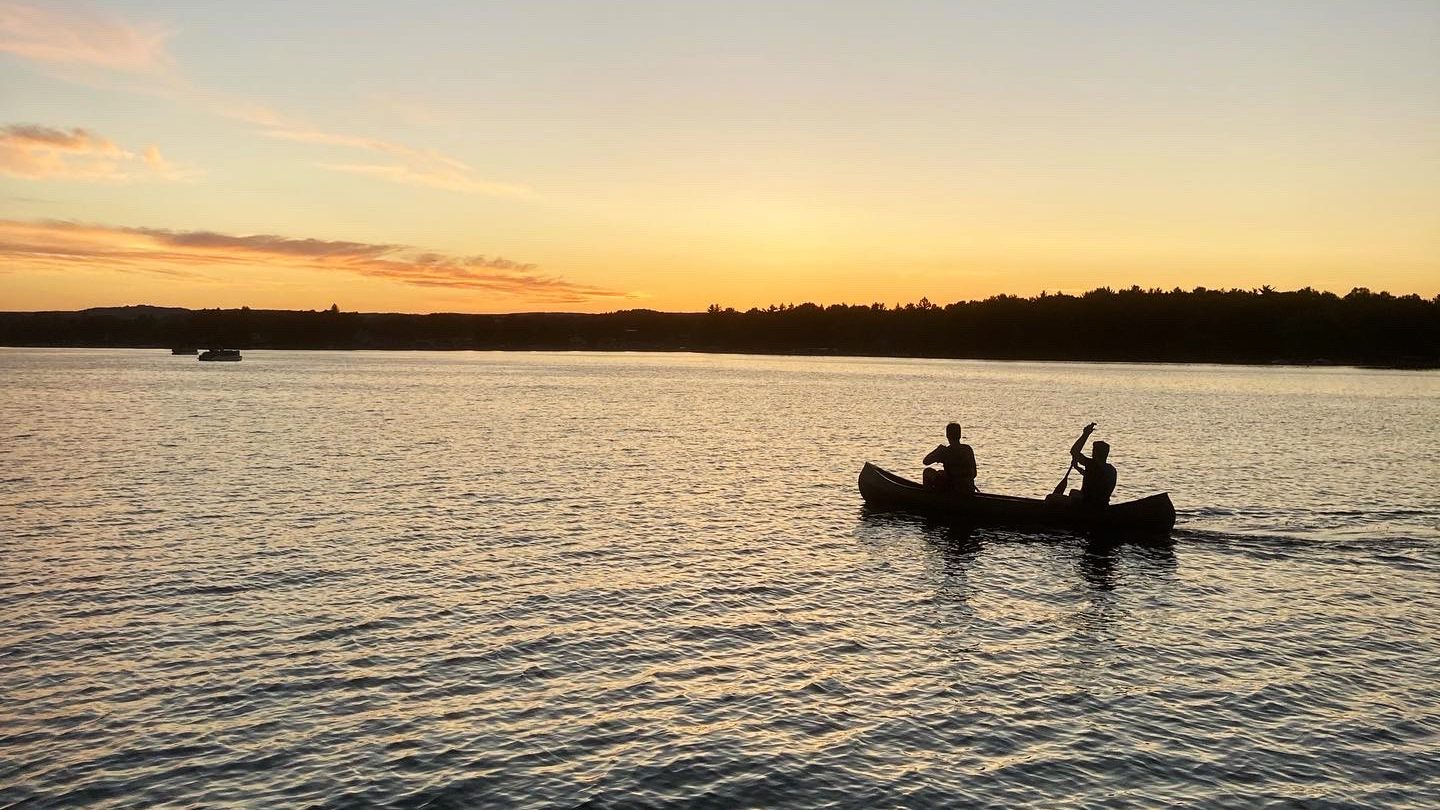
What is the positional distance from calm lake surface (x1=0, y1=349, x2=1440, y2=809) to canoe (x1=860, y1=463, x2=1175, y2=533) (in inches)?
34.2

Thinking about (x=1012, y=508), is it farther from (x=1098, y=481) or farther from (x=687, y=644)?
(x=687, y=644)

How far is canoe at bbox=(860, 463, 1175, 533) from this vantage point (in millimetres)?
29594

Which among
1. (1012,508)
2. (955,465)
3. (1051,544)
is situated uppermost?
(955,465)

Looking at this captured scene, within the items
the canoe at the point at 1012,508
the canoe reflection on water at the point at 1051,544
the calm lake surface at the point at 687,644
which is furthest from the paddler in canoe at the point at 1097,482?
the calm lake surface at the point at 687,644

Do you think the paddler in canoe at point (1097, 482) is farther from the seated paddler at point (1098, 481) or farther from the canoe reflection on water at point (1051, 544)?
the canoe reflection on water at point (1051, 544)

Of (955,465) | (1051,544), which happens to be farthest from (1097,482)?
(955,465)

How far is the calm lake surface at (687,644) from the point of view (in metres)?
12.9

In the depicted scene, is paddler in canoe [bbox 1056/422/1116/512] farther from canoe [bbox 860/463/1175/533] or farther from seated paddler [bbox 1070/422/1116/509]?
canoe [bbox 860/463/1175/533]

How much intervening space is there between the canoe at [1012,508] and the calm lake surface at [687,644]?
0.87 metres

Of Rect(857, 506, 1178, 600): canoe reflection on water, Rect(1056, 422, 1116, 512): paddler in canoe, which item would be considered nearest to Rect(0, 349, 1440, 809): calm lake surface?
Rect(857, 506, 1178, 600): canoe reflection on water

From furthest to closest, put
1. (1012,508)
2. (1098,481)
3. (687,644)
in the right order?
(1012,508)
(1098,481)
(687,644)

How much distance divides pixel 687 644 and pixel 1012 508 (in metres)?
16.3

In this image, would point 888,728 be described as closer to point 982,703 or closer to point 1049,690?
point 982,703

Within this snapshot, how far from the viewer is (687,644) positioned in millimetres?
18844
